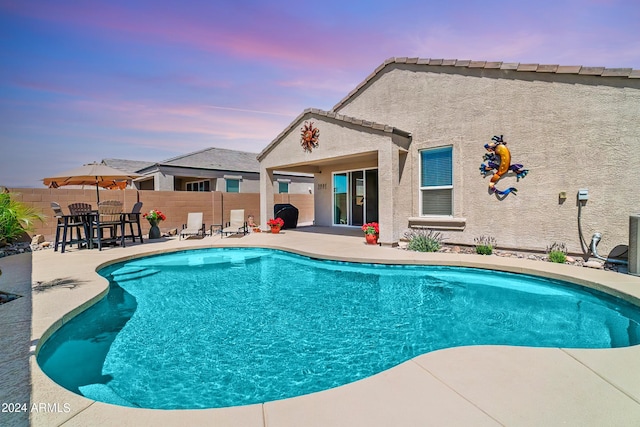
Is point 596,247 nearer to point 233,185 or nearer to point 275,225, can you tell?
point 275,225

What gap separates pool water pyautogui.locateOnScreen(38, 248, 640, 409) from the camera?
3.37 metres

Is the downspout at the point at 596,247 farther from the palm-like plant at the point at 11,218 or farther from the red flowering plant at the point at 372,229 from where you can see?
the palm-like plant at the point at 11,218

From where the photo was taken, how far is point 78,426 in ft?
6.88

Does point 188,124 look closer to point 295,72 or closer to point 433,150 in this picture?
point 295,72

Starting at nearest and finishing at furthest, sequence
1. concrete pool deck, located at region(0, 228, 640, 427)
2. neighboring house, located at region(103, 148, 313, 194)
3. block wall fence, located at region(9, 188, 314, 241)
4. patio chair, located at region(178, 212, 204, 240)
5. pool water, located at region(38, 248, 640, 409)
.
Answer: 1. concrete pool deck, located at region(0, 228, 640, 427)
2. pool water, located at region(38, 248, 640, 409)
3. block wall fence, located at region(9, 188, 314, 241)
4. patio chair, located at region(178, 212, 204, 240)
5. neighboring house, located at region(103, 148, 313, 194)

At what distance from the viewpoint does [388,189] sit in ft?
31.8

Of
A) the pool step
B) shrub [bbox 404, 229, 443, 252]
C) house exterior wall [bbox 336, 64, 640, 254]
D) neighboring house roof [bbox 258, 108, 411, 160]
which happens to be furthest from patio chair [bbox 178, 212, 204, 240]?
shrub [bbox 404, 229, 443, 252]

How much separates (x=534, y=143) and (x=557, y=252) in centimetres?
275

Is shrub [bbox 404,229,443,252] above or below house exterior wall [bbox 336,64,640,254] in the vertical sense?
below

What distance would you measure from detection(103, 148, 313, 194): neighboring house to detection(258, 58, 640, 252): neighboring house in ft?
38.7

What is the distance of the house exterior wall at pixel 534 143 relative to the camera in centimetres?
689

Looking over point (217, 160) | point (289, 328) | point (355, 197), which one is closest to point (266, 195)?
point (355, 197)

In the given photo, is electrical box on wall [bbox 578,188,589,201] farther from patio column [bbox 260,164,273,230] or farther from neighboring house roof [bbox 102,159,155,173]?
neighboring house roof [bbox 102,159,155,173]

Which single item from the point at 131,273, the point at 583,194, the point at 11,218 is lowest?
the point at 131,273
